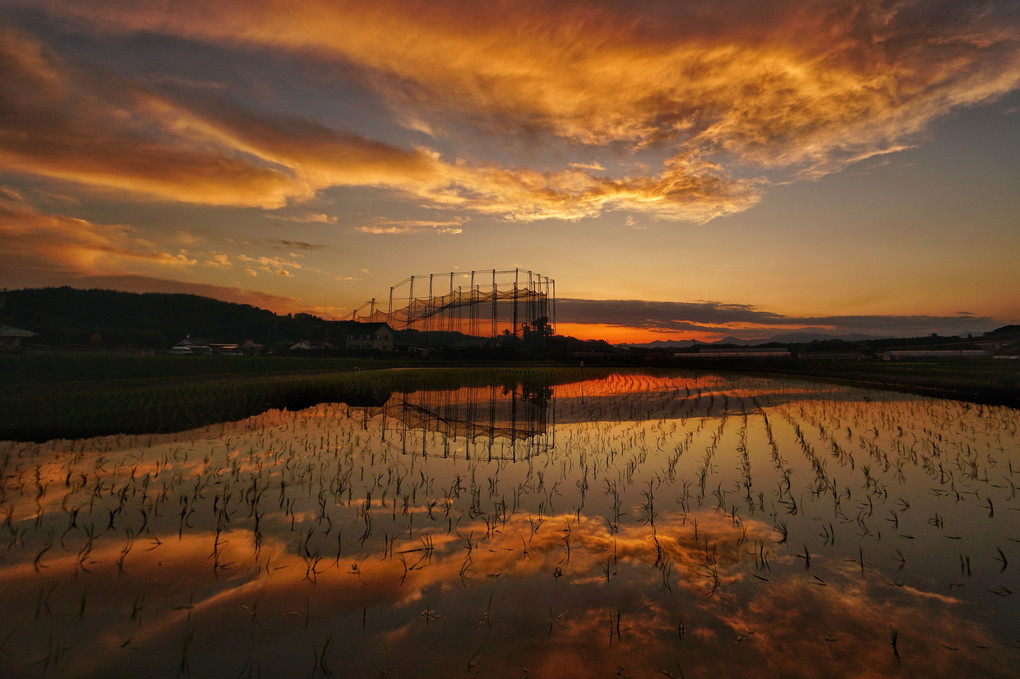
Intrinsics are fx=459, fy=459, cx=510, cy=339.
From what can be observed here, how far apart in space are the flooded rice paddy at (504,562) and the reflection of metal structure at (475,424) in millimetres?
904

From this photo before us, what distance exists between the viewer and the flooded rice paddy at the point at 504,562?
15.7ft

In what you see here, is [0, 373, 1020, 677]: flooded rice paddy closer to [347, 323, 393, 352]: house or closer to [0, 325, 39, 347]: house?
[0, 325, 39, 347]: house

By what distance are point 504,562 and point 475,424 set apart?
13651mm

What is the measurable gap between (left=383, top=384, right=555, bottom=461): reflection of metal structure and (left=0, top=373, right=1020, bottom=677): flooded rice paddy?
904 mm

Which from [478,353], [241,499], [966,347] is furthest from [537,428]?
[966,347]

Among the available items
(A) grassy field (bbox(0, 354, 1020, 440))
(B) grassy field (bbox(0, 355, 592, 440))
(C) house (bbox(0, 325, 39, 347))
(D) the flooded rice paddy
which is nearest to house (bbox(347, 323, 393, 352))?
(C) house (bbox(0, 325, 39, 347))

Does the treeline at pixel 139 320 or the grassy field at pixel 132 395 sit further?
the treeline at pixel 139 320

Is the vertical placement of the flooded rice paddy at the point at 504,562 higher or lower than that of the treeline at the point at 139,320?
lower

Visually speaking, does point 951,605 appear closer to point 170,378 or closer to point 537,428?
point 537,428

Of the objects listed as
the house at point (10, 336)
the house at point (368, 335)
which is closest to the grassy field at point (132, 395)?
the house at point (10, 336)

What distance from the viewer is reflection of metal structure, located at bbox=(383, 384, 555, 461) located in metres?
15.3

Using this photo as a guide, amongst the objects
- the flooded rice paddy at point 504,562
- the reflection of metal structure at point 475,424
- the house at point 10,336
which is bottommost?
the reflection of metal structure at point 475,424

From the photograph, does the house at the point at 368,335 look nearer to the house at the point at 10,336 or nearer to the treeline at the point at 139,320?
the treeline at the point at 139,320

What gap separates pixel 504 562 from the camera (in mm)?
6887
